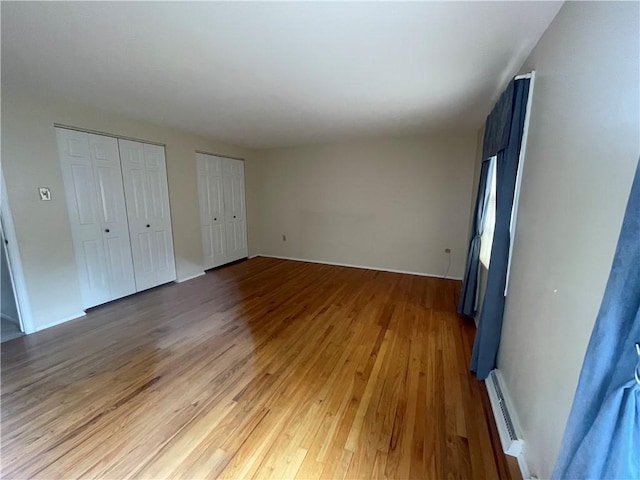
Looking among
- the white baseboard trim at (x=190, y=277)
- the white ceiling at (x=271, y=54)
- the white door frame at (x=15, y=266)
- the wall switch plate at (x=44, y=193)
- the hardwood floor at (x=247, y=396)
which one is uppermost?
the white ceiling at (x=271, y=54)

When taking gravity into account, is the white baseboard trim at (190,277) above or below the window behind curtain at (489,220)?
below

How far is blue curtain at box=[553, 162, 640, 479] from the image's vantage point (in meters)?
0.60

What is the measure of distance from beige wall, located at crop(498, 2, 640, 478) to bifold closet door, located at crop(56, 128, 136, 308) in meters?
4.18

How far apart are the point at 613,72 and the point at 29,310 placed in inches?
175

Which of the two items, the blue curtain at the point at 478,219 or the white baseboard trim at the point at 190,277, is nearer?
the blue curtain at the point at 478,219

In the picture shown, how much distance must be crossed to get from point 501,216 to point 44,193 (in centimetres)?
416

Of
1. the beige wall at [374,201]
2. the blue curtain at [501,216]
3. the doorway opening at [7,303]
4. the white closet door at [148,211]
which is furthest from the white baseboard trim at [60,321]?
the blue curtain at [501,216]

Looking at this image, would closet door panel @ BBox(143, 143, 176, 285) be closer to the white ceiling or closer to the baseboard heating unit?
the white ceiling

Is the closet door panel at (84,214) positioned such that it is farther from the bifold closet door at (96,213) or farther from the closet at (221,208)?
the closet at (221,208)

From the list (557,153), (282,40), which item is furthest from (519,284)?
(282,40)

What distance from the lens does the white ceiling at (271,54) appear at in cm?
136

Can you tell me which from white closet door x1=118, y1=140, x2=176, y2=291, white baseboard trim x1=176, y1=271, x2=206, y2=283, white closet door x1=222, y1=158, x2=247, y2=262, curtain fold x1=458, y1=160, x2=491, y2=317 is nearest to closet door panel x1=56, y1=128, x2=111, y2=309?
white closet door x1=118, y1=140, x2=176, y2=291

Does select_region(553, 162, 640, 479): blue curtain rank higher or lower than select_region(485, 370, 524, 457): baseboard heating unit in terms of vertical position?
higher

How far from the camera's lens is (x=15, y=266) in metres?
2.56
